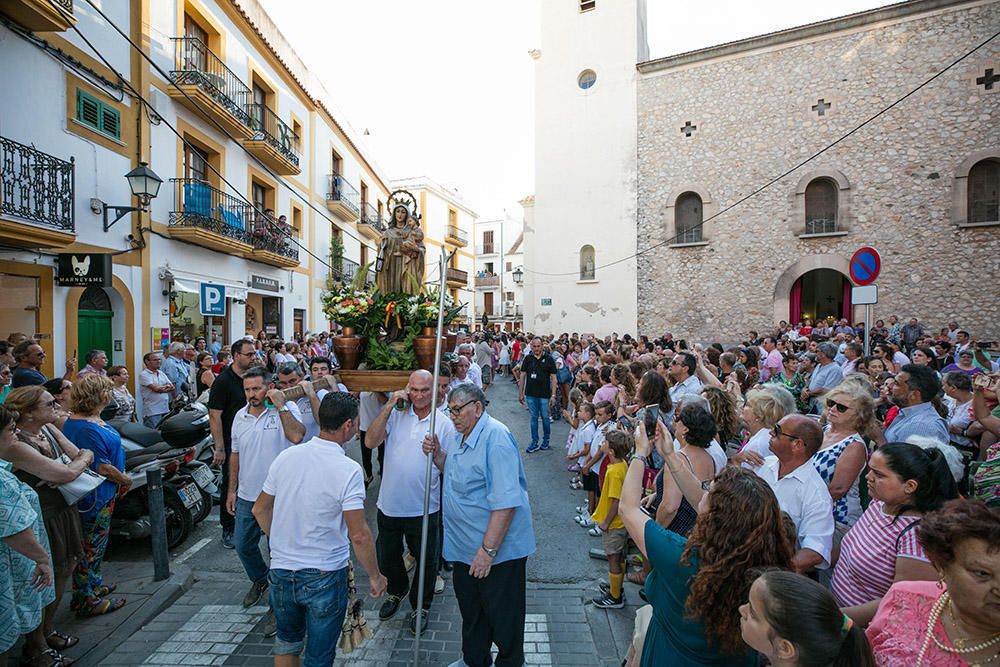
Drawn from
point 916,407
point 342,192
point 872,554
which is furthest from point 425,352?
point 342,192

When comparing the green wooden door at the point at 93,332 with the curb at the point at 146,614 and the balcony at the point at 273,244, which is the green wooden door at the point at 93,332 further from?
the curb at the point at 146,614

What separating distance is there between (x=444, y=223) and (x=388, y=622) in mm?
35328

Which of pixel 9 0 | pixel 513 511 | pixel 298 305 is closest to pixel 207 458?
pixel 513 511

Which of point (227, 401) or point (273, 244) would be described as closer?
point (227, 401)

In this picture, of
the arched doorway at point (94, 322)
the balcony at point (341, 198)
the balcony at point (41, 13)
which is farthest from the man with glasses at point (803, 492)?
the balcony at point (341, 198)

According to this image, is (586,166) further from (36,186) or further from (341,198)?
(36,186)

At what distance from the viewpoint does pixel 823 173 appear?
1772cm

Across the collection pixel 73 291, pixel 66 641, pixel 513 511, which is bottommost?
pixel 66 641

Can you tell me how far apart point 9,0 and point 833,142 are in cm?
2045

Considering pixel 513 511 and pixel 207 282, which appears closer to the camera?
pixel 513 511

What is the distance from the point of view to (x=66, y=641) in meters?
3.59

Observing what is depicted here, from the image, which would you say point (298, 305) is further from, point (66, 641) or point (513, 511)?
point (513, 511)

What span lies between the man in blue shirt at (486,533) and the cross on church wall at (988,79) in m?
20.4

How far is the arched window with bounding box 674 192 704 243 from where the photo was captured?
19688 mm
